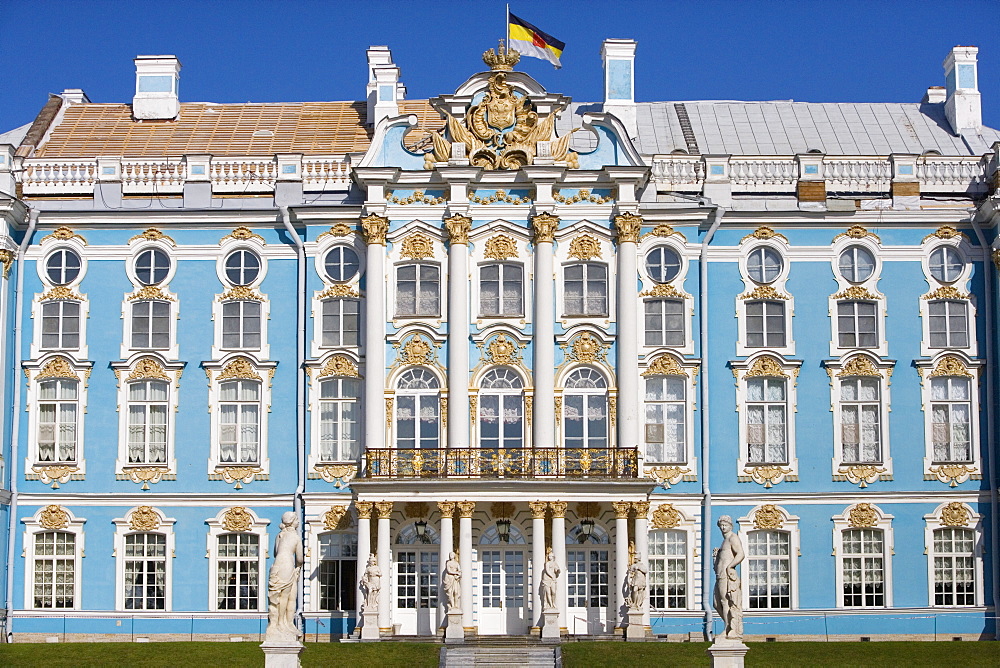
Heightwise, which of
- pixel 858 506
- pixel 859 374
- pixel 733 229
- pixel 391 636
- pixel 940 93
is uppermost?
pixel 940 93

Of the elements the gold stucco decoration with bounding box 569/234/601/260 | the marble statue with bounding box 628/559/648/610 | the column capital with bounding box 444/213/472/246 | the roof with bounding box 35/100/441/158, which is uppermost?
the roof with bounding box 35/100/441/158

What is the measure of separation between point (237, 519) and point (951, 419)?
16.3 m

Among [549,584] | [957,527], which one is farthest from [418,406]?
[957,527]

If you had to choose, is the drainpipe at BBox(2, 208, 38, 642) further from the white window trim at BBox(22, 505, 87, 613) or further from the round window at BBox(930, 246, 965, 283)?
the round window at BBox(930, 246, 965, 283)

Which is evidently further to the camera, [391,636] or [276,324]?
[276,324]

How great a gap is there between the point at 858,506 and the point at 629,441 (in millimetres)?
5492

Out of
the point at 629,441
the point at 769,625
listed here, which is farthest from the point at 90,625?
the point at 769,625

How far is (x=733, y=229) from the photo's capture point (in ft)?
135

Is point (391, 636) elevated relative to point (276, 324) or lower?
lower

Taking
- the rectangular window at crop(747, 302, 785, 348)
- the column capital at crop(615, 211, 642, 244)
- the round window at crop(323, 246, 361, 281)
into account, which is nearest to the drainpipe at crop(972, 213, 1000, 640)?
the rectangular window at crop(747, 302, 785, 348)

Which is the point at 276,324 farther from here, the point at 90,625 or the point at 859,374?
the point at 859,374

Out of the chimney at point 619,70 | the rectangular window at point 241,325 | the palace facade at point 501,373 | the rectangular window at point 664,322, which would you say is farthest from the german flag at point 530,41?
the rectangular window at point 241,325

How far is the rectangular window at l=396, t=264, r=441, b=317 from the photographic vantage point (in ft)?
133

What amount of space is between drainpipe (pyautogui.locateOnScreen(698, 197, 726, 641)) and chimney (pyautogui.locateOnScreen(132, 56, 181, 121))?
1444 centimetres
